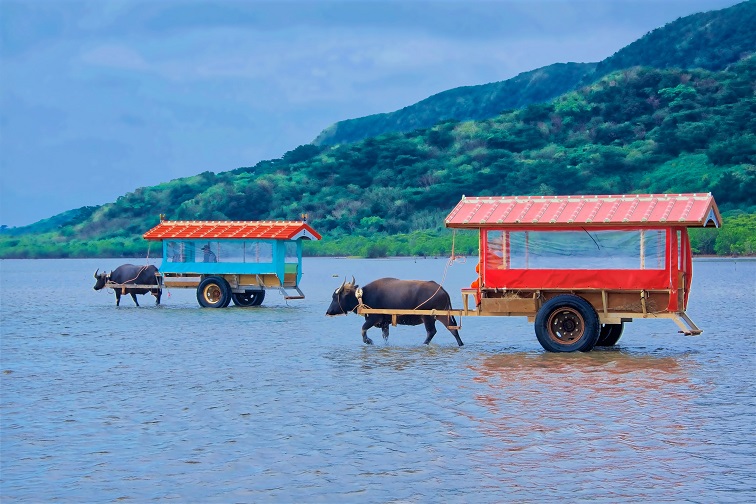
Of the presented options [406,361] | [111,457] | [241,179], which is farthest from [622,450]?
[241,179]

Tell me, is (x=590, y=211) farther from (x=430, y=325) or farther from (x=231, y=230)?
(x=231, y=230)

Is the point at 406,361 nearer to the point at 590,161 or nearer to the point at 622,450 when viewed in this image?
the point at 622,450

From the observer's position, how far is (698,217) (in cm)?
1991

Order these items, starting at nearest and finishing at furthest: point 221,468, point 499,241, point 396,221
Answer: point 221,468 → point 499,241 → point 396,221

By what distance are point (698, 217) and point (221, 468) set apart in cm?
1201

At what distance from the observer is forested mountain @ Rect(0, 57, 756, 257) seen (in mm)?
126812

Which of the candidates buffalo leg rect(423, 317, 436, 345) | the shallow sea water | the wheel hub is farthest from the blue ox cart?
the wheel hub

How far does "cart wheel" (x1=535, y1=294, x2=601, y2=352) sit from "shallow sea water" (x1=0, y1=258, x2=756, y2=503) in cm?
38

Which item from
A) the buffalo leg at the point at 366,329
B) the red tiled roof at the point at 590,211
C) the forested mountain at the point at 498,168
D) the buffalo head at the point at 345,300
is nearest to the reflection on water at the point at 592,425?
the red tiled roof at the point at 590,211

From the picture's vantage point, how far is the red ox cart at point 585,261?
20.3 meters

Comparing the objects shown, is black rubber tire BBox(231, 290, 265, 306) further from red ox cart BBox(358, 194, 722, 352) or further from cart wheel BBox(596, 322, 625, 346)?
cart wheel BBox(596, 322, 625, 346)

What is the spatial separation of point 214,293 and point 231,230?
222cm

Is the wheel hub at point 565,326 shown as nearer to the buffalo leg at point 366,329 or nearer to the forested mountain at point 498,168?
the buffalo leg at point 366,329

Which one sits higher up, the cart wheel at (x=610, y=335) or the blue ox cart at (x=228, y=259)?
the blue ox cart at (x=228, y=259)
